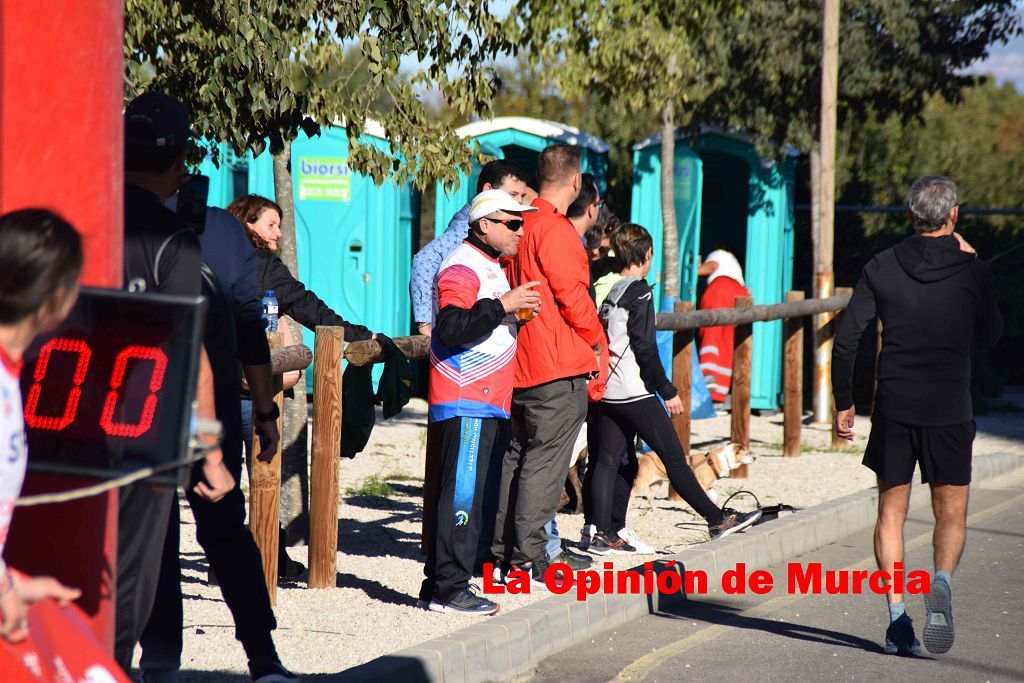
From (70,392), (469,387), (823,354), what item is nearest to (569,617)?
(469,387)

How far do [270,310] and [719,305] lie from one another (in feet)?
28.4

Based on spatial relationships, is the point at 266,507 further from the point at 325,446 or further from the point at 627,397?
the point at 627,397

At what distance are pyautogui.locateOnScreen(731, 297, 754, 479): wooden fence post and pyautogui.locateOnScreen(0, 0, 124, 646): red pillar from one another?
26.3ft

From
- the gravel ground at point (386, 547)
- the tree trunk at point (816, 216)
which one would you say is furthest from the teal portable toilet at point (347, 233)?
the tree trunk at point (816, 216)

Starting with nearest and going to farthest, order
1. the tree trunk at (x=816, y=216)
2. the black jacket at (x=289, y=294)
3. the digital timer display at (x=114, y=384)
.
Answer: the digital timer display at (x=114, y=384), the black jacket at (x=289, y=294), the tree trunk at (x=816, y=216)

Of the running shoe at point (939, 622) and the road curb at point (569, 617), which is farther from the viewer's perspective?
the running shoe at point (939, 622)

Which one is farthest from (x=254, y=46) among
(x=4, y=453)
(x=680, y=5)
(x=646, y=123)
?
(x=646, y=123)

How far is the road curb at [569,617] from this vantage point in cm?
518

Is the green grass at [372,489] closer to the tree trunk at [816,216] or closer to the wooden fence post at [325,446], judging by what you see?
Result: the wooden fence post at [325,446]

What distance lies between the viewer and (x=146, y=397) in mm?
3051

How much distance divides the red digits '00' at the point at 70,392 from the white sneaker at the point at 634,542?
511 centimetres

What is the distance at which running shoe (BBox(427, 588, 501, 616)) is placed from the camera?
6.17 m

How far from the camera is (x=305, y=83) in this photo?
727 centimetres

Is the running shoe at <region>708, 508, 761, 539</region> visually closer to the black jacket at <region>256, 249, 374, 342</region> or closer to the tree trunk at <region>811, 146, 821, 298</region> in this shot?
the black jacket at <region>256, 249, 374, 342</region>
